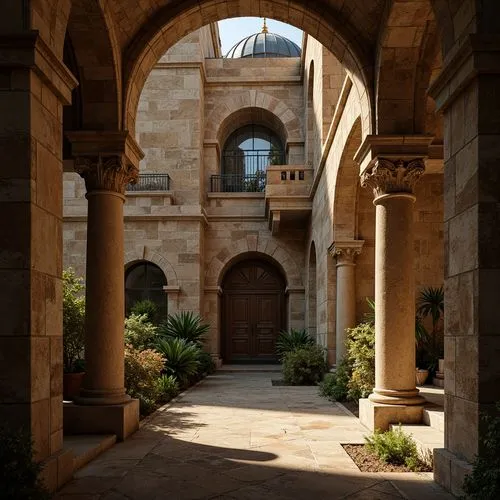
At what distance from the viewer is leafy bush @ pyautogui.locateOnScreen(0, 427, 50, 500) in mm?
3617

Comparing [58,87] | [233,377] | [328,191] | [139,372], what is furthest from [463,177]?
[233,377]

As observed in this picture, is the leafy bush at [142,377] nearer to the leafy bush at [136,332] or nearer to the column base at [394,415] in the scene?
the leafy bush at [136,332]

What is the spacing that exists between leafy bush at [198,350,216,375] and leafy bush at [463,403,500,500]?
38.6ft

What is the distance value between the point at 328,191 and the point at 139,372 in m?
5.84

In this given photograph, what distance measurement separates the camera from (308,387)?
41.5 ft

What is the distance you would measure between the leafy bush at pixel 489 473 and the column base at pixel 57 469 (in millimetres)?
2898

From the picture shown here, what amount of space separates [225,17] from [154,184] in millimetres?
10726

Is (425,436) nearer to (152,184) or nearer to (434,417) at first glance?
(434,417)

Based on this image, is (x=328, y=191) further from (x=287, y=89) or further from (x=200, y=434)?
(x=287, y=89)

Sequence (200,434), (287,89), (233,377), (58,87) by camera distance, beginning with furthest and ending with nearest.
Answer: (287,89), (233,377), (200,434), (58,87)

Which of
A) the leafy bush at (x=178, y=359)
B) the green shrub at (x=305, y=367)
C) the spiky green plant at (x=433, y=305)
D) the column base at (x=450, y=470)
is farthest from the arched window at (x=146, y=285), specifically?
the column base at (x=450, y=470)

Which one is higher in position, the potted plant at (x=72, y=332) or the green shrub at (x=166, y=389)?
the potted plant at (x=72, y=332)

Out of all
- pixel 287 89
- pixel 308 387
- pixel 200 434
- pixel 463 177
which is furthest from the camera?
pixel 287 89

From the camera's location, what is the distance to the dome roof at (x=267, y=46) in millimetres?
22844
